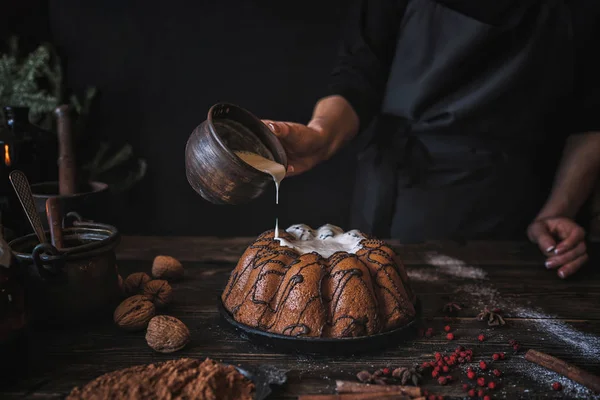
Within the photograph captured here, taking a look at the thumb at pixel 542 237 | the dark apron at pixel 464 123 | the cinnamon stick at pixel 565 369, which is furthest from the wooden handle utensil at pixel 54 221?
the thumb at pixel 542 237

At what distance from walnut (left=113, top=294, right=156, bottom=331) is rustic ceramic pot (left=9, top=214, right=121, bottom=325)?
6cm

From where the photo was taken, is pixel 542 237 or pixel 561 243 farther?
pixel 542 237

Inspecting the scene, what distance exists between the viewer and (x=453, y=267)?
7.35 ft

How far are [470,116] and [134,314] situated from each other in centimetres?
188

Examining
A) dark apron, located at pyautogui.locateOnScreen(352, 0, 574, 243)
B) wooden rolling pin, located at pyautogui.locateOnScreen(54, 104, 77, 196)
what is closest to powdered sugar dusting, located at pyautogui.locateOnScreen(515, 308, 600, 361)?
dark apron, located at pyautogui.locateOnScreen(352, 0, 574, 243)

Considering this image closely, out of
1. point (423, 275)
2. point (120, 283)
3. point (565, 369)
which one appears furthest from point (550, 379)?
point (120, 283)

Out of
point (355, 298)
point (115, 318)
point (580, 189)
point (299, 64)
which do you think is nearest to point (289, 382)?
point (355, 298)

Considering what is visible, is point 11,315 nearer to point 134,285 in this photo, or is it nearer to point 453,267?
point 134,285

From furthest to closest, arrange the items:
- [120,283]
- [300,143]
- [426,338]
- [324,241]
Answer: [300,143] < [324,241] < [120,283] < [426,338]

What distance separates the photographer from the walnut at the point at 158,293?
1726mm

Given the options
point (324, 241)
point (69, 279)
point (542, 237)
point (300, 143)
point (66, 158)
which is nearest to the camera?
point (69, 279)

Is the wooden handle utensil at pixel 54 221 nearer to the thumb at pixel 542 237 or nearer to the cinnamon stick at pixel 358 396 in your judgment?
the cinnamon stick at pixel 358 396

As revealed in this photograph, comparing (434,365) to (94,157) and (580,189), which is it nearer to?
(580,189)

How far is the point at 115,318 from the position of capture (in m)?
1.56
